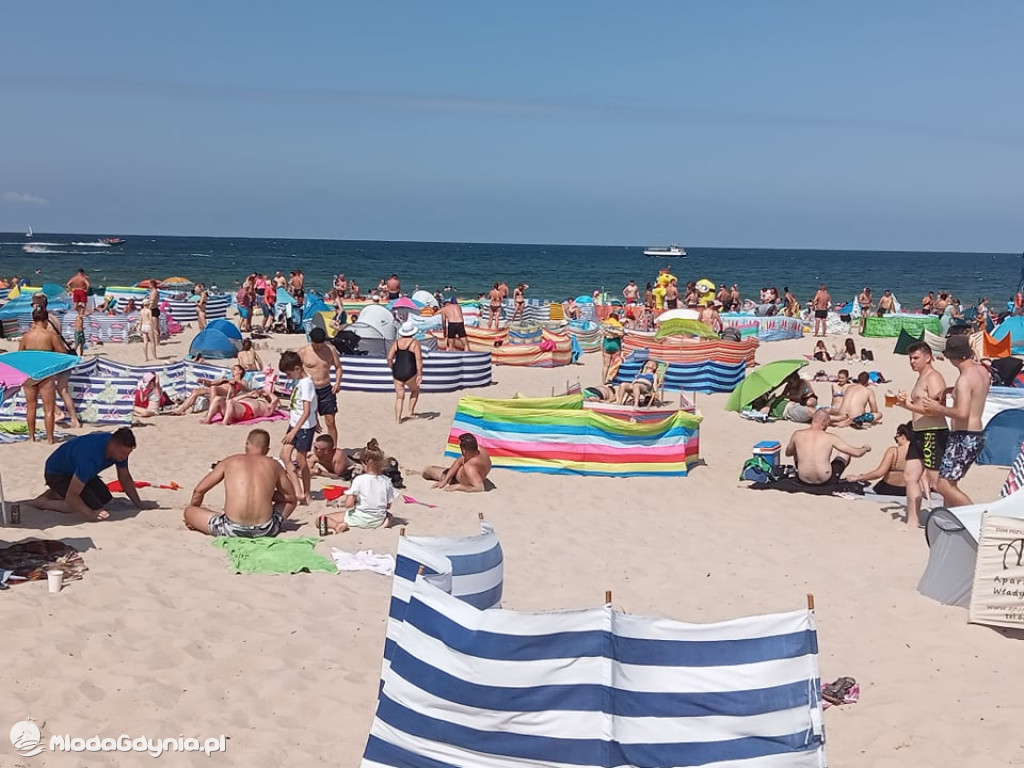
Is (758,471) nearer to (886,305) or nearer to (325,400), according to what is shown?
(325,400)

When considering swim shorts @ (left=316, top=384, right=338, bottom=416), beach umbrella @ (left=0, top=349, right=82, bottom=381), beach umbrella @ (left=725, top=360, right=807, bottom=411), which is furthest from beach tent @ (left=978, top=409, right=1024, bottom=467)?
beach umbrella @ (left=0, top=349, right=82, bottom=381)

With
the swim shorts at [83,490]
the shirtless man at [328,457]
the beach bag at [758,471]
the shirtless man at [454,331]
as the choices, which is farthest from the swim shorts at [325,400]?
the shirtless man at [454,331]

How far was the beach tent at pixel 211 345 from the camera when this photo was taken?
56.4 feet

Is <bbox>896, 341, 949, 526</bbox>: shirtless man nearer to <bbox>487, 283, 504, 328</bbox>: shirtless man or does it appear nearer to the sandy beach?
the sandy beach

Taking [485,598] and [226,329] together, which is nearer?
[485,598]

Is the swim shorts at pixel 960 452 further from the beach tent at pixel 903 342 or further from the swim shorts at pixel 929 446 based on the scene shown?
the beach tent at pixel 903 342

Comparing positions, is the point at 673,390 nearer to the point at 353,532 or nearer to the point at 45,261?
the point at 353,532

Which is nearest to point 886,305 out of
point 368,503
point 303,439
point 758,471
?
point 758,471

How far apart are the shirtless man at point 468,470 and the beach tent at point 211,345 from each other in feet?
29.9

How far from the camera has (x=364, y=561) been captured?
6.74 metres

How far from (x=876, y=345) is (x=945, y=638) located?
58.6 feet

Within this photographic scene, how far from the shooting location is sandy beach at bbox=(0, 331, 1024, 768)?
4527 mm

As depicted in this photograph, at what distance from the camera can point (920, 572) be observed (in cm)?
712

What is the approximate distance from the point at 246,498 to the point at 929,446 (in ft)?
17.1
